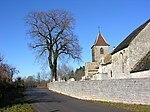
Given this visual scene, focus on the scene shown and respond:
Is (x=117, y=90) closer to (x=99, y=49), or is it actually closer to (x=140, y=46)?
(x=140, y=46)

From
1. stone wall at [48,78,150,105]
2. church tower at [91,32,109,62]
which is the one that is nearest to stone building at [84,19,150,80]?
stone wall at [48,78,150,105]

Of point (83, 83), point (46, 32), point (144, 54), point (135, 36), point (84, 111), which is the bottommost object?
point (84, 111)

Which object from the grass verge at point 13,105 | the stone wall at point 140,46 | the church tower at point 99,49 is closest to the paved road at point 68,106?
the grass verge at point 13,105

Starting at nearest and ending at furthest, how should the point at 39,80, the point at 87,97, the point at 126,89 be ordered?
the point at 126,89, the point at 87,97, the point at 39,80

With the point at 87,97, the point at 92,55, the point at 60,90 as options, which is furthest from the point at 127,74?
the point at 92,55

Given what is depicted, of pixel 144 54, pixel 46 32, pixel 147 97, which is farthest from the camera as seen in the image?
pixel 46 32

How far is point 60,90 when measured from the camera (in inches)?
1709

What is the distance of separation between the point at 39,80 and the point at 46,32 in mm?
92060

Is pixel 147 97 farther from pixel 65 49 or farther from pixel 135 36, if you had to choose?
pixel 65 49

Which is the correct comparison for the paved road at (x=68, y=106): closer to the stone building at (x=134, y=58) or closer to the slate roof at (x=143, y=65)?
the stone building at (x=134, y=58)

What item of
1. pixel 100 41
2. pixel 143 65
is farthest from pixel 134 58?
pixel 100 41

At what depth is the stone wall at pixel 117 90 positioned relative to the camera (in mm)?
20094

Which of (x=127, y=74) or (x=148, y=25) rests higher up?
(x=148, y=25)

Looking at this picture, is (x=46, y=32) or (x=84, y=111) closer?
(x=84, y=111)
